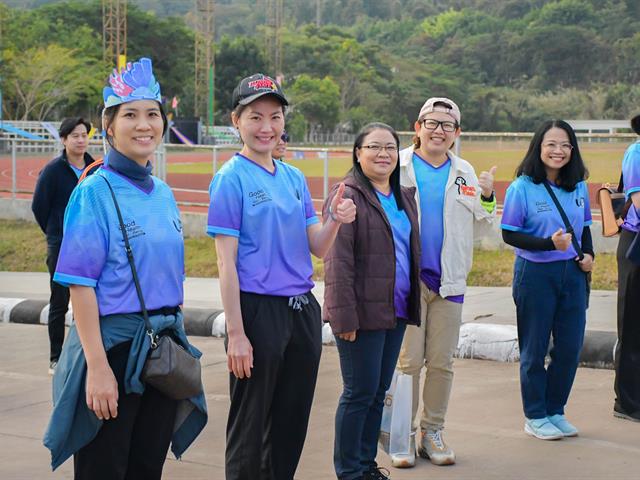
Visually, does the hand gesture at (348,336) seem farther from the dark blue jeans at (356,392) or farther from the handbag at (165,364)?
the handbag at (165,364)

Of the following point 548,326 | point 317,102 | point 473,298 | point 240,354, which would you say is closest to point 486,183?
point 548,326

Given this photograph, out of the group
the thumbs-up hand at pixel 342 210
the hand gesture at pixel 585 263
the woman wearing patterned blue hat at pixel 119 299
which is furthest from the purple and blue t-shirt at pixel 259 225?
the hand gesture at pixel 585 263

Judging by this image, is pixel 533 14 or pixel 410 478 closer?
pixel 410 478

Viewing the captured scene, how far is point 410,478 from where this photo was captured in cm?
552

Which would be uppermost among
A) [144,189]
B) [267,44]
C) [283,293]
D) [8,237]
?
[267,44]

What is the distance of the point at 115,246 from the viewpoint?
3.73m

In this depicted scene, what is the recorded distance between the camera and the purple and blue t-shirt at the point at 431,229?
5668 millimetres

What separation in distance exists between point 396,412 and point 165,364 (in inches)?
79.1

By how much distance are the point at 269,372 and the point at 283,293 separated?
0.33m

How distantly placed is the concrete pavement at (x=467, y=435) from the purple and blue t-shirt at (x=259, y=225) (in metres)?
1.52

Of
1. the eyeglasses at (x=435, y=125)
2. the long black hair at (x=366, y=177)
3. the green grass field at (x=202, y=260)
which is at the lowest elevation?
the green grass field at (x=202, y=260)

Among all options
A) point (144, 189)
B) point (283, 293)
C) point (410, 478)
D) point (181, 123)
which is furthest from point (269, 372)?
point (181, 123)

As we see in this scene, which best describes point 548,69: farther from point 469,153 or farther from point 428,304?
point 428,304

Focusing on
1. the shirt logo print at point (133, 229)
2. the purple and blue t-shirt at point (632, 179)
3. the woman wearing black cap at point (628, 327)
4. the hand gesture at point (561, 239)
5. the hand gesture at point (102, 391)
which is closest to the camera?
the hand gesture at point (102, 391)
